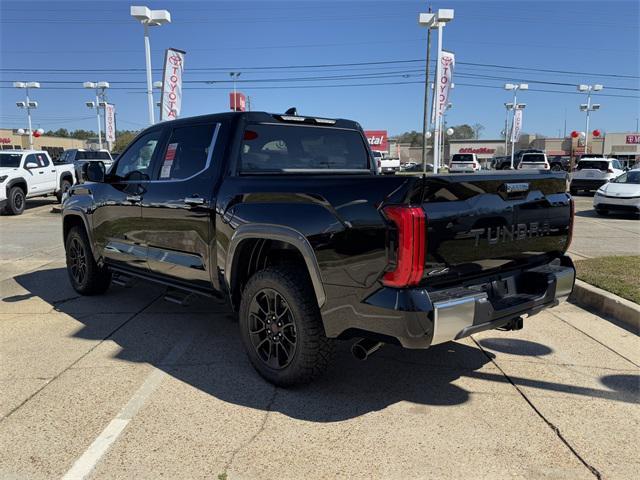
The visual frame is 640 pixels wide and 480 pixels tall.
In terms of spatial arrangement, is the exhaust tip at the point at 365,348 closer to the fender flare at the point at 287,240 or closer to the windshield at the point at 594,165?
the fender flare at the point at 287,240

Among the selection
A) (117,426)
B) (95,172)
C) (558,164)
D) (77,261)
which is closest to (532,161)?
(558,164)

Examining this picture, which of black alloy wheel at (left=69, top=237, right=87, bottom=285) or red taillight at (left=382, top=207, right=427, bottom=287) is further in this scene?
black alloy wheel at (left=69, top=237, right=87, bottom=285)

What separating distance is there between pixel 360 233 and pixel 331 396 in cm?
129

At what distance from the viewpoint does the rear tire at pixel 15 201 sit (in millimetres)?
15383

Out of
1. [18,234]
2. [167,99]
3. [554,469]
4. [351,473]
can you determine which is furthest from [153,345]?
[167,99]

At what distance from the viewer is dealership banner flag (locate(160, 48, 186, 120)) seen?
14906 millimetres

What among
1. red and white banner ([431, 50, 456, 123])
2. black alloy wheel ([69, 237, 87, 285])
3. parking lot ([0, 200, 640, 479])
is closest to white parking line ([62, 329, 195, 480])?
parking lot ([0, 200, 640, 479])

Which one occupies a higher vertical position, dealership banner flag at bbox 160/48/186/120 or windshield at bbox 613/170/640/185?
dealership banner flag at bbox 160/48/186/120

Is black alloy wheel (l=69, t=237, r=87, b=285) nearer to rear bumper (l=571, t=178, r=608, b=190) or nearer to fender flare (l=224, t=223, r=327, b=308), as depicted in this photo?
fender flare (l=224, t=223, r=327, b=308)

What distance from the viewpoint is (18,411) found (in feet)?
11.1

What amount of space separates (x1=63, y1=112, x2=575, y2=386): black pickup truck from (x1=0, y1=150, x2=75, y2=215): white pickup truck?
40.8 ft

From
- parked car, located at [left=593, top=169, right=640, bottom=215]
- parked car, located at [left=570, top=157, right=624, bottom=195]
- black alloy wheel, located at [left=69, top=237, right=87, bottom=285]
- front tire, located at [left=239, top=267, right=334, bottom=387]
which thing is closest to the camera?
front tire, located at [left=239, top=267, right=334, bottom=387]

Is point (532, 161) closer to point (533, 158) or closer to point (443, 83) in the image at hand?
point (533, 158)

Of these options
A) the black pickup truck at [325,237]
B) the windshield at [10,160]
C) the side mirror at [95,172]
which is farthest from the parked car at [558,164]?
the side mirror at [95,172]
